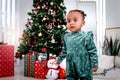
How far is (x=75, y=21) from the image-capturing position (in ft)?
6.10

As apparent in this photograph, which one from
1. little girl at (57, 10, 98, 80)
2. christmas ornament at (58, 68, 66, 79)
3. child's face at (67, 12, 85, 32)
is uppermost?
child's face at (67, 12, 85, 32)

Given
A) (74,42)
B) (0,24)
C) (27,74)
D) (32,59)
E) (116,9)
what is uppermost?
(116,9)

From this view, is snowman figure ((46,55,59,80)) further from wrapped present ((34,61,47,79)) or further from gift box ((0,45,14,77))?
gift box ((0,45,14,77))

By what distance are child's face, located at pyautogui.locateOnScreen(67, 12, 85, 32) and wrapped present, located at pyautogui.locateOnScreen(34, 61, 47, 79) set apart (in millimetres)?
2136

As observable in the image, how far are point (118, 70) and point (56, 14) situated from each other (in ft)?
5.18

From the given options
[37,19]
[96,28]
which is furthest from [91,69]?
[96,28]

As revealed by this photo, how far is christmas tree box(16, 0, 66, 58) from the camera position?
4.20m

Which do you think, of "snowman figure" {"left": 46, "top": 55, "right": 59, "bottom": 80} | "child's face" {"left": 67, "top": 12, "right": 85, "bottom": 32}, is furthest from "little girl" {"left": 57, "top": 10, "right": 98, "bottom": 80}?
"snowman figure" {"left": 46, "top": 55, "right": 59, "bottom": 80}

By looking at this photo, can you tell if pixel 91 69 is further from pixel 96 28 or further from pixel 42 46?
pixel 96 28

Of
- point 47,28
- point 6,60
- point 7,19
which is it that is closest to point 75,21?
point 47,28

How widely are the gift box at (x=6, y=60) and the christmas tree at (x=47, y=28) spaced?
398 millimetres

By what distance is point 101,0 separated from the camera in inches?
241

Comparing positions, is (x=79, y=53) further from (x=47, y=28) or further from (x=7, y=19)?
(x=7, y=19)

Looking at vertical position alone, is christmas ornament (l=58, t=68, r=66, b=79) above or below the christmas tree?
below
